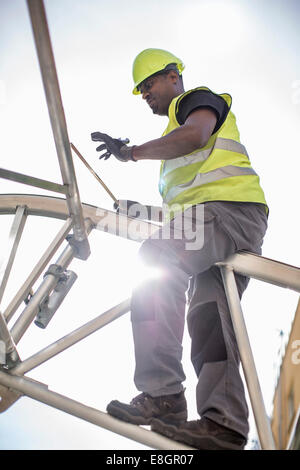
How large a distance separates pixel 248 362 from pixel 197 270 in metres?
0.48

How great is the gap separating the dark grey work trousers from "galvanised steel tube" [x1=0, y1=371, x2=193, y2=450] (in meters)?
0.16

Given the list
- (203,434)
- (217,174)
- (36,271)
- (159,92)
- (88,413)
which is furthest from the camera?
(159,92)

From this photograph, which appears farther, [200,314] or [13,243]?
[13,243]

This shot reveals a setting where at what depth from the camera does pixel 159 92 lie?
2793 millimetres

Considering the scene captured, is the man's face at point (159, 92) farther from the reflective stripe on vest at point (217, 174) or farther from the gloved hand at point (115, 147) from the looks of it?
the reflective stripe on vest at point (217, 174)

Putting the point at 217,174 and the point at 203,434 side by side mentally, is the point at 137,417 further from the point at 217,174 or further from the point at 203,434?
the point at 217,174

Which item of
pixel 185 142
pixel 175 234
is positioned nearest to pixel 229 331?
pixel 175 234

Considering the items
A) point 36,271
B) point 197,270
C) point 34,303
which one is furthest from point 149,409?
point 36,271

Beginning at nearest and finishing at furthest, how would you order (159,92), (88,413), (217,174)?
(88,413) → (217,174) → (159,92)

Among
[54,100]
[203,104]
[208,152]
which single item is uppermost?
[203,104]

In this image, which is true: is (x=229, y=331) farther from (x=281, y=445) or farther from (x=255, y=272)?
(x=281, y=445)

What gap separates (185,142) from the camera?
7.11ft

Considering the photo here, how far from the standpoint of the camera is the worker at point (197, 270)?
1880 millimetres

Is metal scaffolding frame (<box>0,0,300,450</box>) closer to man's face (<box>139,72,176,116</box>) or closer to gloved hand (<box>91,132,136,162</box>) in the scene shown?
gloved hand (<box>91,132,136,162</box>)
